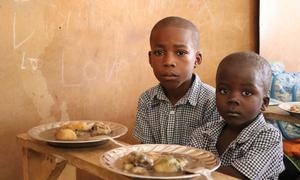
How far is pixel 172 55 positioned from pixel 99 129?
447mm

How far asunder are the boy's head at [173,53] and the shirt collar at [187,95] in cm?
4

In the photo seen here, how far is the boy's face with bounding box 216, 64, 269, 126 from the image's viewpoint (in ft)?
4.45

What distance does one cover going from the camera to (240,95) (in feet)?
4.46

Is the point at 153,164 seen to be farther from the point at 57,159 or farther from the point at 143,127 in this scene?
the point at 143,127

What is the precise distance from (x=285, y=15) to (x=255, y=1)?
31cm

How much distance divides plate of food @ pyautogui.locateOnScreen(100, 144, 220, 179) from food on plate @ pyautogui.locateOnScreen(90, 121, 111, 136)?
0.23 meters

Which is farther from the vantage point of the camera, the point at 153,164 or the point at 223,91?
the point at 223,91

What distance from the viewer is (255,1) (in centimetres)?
306

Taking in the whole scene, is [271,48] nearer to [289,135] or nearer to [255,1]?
[255,1]

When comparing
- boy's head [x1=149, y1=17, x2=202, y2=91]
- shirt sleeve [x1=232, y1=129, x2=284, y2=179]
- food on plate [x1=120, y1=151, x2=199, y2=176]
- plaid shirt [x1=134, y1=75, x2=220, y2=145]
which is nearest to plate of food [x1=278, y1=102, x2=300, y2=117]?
plaid shirt [x1=134, y1=75, x2=220, y2=145]

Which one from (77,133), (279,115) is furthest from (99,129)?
(279,115)

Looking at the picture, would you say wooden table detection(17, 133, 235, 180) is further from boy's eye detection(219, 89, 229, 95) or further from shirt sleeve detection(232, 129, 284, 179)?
boy's eye detection(219, 89, 229, 95)

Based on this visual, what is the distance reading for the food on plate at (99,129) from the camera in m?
1.41

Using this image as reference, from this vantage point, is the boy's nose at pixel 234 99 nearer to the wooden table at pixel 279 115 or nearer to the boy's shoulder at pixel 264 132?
the boy's shoulder at pixel 264 132
